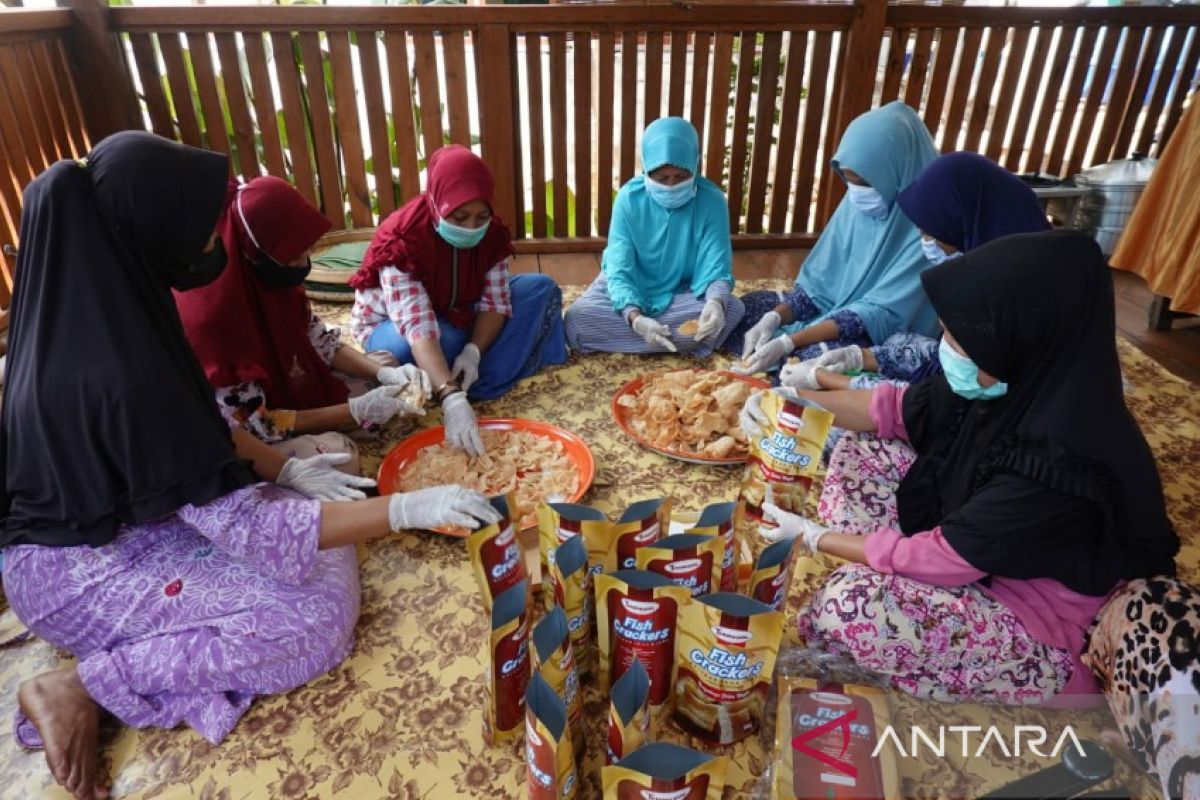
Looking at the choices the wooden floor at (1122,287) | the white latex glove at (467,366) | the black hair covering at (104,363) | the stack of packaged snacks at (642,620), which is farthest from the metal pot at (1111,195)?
the black hair covering at (104,363)

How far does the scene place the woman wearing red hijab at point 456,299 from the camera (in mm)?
2268

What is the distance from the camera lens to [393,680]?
4.96ft

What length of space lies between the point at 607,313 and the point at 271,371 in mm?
1270

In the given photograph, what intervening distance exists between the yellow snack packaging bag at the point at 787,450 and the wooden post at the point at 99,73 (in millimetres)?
3495

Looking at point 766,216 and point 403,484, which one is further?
point 766,216

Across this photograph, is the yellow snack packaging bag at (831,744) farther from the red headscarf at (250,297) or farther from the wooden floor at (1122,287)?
the wooden floor at (1122,287)

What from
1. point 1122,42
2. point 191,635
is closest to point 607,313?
point 191,635

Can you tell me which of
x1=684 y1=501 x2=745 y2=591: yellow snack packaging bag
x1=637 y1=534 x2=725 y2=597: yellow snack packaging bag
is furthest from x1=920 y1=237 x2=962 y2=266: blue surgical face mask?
x1=637 y1=534 x2=725 y2=597: yellow snack packaging bag

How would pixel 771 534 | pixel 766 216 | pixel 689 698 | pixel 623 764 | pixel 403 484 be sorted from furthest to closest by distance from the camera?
pixel 766 216, pixel 403 484, pixel 771 534, pixel 689 698, pixel 623 764

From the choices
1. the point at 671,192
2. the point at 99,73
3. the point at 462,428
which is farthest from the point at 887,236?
the point at 99,73

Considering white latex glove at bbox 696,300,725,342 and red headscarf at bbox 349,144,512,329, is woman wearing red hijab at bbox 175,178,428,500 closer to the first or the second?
red headscarf at bbox 349,144,512,329

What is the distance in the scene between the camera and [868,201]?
2566mm

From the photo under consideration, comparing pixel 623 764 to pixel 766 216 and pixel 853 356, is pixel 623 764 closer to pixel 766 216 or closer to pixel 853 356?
pixel 853 356

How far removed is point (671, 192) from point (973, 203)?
111cm
